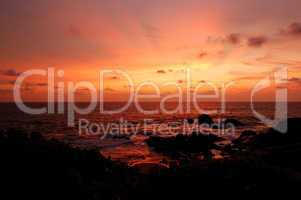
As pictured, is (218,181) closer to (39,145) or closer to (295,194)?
(295,194)

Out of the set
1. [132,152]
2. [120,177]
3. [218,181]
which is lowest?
[132,152]

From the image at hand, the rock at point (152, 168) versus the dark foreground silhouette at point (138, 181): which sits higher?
the dark foreground silhouette at point (138, 181)

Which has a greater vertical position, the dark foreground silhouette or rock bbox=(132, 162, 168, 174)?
the dark foreground silhouette

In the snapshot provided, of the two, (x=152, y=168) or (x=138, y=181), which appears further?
(x=152, y=168)

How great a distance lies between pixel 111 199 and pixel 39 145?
5.07 meters

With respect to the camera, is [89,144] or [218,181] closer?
[218,181]

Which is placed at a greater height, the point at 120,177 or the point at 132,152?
the point at 120,177

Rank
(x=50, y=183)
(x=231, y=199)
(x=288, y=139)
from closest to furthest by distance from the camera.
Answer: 1. (x=231, y=199)
2. (x=50, y=183)
3. (x=288, y=139)

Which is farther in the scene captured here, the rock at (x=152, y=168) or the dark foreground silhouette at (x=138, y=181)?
the rock at (x=152, y=168)

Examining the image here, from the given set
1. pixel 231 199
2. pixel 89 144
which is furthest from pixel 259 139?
pixel 231 199

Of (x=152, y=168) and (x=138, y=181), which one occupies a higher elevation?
(x=138, y=181)

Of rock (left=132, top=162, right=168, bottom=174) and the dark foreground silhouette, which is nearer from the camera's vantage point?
the dark foreground silhouette

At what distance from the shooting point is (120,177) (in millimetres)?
11195

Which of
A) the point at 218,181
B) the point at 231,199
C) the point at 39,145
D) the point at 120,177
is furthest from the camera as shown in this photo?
the point at 39,145
